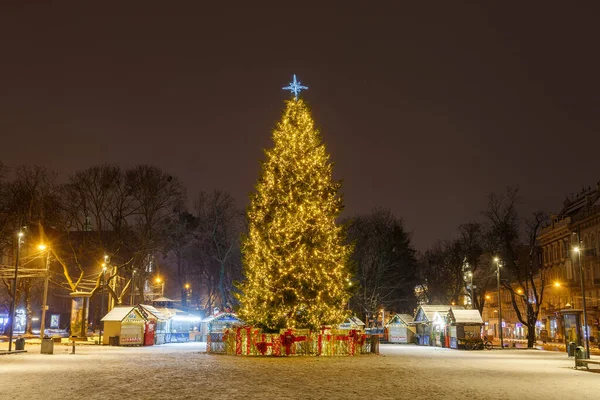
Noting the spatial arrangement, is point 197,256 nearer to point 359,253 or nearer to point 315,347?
point 359,253

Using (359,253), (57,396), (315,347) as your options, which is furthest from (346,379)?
(359,253)

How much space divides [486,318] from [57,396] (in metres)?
96.5

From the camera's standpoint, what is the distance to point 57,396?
14898mm

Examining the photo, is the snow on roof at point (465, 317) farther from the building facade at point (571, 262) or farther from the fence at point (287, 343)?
the fence at point (287, 343)

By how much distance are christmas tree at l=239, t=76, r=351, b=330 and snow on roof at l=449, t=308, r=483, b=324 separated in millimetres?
16494

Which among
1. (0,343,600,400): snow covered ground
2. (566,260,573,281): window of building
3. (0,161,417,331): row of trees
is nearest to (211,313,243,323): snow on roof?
(0,161,417,331): row of trees

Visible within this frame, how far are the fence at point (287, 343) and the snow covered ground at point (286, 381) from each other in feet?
18.5

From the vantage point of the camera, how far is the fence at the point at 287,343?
109 feet

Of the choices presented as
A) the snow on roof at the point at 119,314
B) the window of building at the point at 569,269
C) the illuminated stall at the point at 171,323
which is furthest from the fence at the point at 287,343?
the window of building at the point at 569,269

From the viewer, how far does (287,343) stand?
109ft

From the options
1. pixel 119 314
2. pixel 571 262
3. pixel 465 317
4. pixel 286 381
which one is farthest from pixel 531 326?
pixel 286 381

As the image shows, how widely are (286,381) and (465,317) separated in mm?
32328

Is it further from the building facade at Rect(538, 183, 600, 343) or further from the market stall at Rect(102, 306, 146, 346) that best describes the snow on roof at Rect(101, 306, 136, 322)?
the building facade at Rect(538, 183, 600, 343)

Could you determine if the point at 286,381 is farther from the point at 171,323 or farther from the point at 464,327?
the point at 171,323
